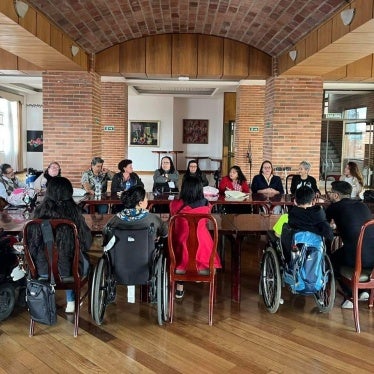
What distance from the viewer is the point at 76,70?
265 inches

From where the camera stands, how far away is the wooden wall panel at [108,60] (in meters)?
6.92

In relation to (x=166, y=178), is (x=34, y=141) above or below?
above

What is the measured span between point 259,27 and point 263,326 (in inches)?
176

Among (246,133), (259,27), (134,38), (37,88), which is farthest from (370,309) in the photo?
(37,88)

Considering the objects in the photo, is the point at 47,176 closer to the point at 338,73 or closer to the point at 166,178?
the point at 166,178

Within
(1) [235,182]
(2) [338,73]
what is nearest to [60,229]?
(1) [235,182]

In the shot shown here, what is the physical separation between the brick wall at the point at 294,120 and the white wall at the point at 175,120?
912 cm

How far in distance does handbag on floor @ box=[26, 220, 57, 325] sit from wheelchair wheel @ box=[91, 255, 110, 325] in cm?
28

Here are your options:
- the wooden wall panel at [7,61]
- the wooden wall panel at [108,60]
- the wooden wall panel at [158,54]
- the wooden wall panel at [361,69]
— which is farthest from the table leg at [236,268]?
the wooden wall panel at [7,61]

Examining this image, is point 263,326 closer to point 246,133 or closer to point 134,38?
point 134,38

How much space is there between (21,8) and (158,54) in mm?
3109

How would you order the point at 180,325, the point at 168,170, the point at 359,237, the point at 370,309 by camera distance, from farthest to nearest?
the point at 168,170
the point at 370,309
the point at 180,325
the point at 359,237

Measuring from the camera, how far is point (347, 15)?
4.25 m

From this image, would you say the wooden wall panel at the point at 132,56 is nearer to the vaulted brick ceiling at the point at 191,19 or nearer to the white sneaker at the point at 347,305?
the vaulted brick ceiling at the point at 191,19
